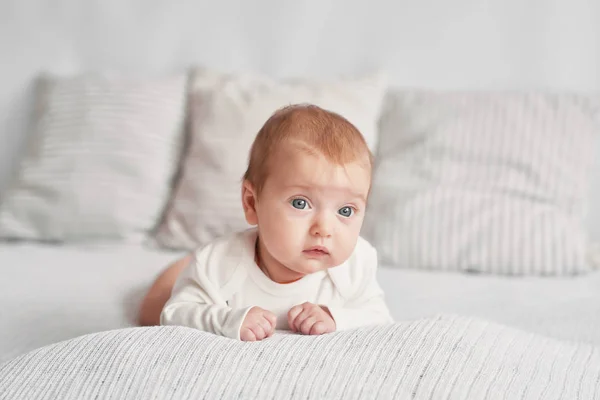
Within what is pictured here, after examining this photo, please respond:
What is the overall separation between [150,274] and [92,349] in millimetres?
808

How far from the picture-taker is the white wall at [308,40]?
2219mm

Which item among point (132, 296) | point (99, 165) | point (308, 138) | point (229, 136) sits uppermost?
point (308, 138)

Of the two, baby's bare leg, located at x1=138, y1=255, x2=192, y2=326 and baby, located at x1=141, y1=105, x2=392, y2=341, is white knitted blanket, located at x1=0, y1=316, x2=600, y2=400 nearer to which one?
baby, located at x1=141, y1=105, x2=392, y2=341

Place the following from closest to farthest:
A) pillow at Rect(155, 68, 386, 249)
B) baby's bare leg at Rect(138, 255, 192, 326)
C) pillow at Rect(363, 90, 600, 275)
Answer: baby's bare leg at Rect(138, 255, 192, 326) < pillow at Rect(363, 90, 600, 275) < pillow at Rect(155, 68, 386, 249)

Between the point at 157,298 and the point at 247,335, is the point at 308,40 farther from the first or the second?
the point at 247,335

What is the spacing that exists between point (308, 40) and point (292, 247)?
1317 millimetres

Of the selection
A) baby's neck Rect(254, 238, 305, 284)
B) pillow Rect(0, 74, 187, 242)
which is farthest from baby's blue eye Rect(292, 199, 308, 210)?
pillow Rect(0, 74, 187, 242)

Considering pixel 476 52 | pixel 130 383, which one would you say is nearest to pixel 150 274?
pixel 130 383

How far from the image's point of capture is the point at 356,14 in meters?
2.29

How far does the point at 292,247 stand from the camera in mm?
1117

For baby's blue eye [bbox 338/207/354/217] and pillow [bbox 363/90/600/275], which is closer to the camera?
baby's blue eye [bbox 338/207/354/217]

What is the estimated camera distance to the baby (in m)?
1.10

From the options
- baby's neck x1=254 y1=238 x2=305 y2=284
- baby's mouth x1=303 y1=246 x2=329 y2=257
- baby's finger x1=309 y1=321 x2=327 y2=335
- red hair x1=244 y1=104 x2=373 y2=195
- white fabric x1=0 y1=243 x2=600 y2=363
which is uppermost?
red hair x1=244 y1=104 x2=373 y2=195

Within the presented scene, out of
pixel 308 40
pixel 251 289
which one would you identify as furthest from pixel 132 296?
pixel 308 40
